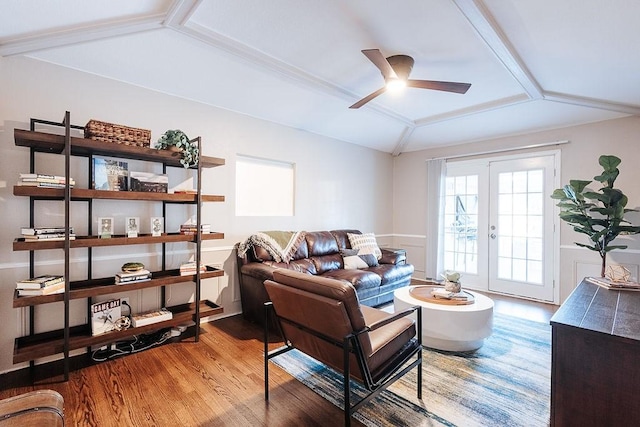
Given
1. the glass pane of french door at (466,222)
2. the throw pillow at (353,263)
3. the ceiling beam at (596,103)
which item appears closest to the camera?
the ceiling beam at (596,103)

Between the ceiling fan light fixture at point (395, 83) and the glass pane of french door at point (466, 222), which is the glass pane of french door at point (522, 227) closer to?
the glass pane of french door at point (466, 222)

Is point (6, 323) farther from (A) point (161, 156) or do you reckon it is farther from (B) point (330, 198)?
(B) point (330, 198)

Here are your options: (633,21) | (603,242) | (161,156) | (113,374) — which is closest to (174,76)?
(161,156)

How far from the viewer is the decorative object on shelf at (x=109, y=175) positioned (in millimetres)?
2680

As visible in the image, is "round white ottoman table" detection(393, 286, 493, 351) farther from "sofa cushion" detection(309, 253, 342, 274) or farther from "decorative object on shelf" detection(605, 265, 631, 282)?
"sofa cushion" detection(309, 253, 342, 274)

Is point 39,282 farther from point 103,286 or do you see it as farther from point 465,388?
point 465,388

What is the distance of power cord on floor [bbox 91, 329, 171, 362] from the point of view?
264 centimetres

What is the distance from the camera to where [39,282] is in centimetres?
224

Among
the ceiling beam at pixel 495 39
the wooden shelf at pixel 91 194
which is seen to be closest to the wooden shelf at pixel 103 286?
the wooden shelf at pixel 91 194

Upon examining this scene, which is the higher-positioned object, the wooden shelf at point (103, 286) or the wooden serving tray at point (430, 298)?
the wooden shelf at point (103, 286)

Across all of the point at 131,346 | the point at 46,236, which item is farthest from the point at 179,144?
the point at 131,346

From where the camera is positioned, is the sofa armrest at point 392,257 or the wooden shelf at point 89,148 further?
the sofa armrest at point 392,257

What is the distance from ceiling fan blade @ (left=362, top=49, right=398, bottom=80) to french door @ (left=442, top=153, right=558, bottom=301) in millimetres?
2981

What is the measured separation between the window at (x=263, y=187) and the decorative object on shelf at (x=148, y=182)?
109 centimetres
